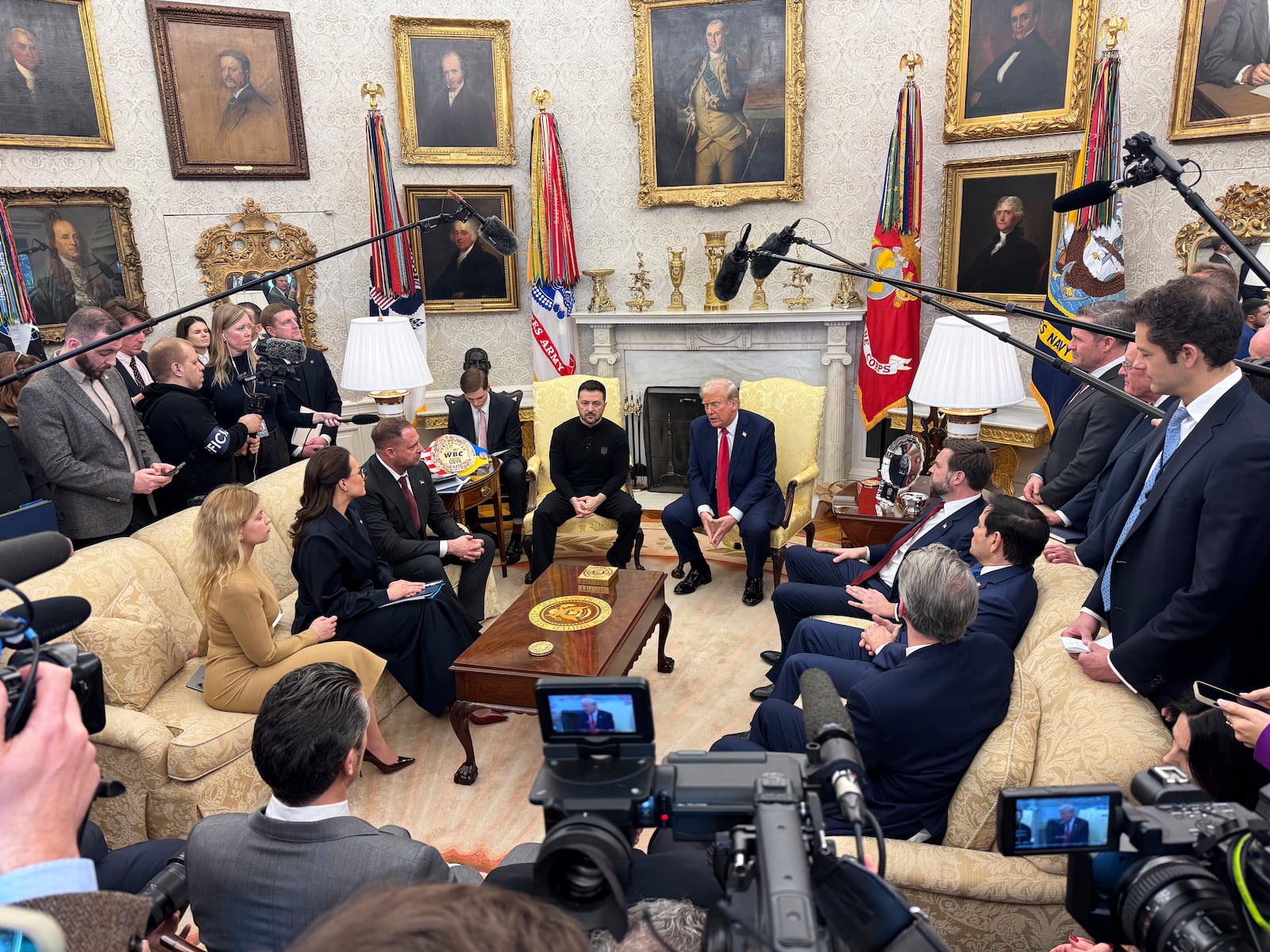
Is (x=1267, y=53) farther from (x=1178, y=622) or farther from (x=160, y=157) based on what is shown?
(x=160, y=157)

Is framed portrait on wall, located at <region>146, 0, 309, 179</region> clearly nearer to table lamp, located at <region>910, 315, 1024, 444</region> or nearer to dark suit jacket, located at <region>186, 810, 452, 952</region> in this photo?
table lamp, located at <region>910, 315, 1024, 444</region>

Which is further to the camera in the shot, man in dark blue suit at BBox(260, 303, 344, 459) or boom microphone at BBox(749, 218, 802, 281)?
man in dark blue suit at BBox(260, 303, 344, 459)

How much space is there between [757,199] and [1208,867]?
6217mm

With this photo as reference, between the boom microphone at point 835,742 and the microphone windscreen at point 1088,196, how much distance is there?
144 centimetres

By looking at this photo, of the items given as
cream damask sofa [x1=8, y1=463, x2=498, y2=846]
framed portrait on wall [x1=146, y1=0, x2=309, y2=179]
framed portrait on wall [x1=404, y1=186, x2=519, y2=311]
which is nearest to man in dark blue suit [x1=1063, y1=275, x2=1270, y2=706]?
cream damask sofa [x1=8, y1=463, x2=498, y2=846]

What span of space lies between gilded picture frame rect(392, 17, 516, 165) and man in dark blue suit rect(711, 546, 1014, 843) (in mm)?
5939

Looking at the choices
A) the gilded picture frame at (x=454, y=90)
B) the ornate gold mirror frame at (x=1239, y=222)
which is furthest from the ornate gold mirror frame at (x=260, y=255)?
the ornate gold mirror frame at (x=1239, y=222)

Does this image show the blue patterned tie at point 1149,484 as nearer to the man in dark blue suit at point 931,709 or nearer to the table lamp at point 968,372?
the man in dark blue suit at point 931,709

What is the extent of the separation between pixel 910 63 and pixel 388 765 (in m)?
5.62

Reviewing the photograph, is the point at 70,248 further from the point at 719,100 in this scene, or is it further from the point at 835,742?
the point at 835,742

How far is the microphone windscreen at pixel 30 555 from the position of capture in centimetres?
123

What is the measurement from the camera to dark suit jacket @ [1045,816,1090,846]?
4.17ft

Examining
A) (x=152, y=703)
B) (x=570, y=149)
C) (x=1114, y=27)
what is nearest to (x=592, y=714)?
(x=152, y=703)

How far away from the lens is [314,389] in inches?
227
